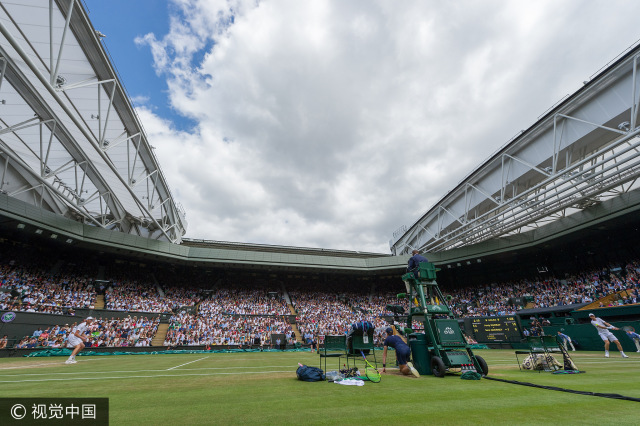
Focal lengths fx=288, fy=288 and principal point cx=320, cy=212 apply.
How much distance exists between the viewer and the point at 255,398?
15.8 ft

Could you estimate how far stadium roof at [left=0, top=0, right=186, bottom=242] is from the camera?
11.3m

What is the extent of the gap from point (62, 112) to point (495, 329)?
3366 cm

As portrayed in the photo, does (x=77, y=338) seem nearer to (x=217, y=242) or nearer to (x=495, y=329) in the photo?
(x=495, y=329)

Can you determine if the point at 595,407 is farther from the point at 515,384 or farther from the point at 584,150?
the point at 584,150

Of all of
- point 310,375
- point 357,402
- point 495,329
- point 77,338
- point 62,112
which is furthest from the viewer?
point 495,329

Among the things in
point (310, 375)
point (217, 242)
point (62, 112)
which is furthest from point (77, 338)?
point (217, 242)

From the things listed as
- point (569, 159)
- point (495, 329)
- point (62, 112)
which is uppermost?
point (62, 112)

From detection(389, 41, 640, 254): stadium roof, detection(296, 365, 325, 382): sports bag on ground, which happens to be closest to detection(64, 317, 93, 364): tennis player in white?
detection(296, 365, 325, 382): sports bag on ground

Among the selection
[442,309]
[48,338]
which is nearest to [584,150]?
[442,309]

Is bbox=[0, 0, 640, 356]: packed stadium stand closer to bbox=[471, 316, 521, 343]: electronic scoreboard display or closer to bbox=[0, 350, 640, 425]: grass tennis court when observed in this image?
bbox=[471, 316, 521, 343]: electronic scoreboard display

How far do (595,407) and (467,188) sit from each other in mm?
23311

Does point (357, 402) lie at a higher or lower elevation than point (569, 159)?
lower

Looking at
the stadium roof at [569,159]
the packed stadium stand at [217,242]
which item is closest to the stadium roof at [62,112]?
the packed stadium stand at [217,242]

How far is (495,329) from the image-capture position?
24.4m
